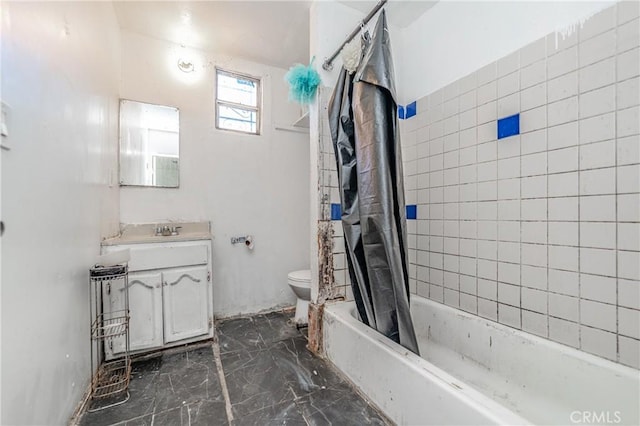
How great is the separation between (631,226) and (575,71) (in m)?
0.68

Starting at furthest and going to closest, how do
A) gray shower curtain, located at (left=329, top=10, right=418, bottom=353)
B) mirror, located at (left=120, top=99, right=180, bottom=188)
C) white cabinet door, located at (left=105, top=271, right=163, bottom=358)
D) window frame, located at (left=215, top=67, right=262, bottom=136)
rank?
window frame, located at (left=215, top=67, right=262, bottom=136), mirror, located at (left=120, top=99, right=180, bottom=188), white cabinet door, located at (left=105, top=271, right=163, bottom=358), gray shower curtain, located at (left=329, top=10, right=418, bottom=353)

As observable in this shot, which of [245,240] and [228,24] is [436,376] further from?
[228,24]

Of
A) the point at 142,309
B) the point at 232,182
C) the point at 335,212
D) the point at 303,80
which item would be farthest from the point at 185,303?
the point at 303,80

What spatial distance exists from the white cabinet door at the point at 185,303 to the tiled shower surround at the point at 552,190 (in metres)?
1.69

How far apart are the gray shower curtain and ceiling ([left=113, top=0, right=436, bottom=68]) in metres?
0.87

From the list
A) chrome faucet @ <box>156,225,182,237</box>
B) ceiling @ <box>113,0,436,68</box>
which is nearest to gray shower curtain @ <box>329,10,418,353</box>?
ceiling @ <box>113,0,436,68</box>

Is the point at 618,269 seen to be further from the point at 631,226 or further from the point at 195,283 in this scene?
the point at 195,283

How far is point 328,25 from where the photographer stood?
1.85 metres

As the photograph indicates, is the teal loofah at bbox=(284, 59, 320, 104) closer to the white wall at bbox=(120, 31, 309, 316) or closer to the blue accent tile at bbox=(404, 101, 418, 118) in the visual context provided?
the blue accent tile at bbox=(404, 101, 418, 118)

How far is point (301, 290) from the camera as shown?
2.15 metres

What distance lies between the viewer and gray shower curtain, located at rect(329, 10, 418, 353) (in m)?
1.22

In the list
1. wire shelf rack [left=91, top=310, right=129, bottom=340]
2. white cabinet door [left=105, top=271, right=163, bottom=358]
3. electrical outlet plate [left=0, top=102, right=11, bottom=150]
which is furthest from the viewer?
white cabinet door [left=105, top=271, right=163, bottom=358]

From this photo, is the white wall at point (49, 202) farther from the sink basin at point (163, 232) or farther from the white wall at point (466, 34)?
the white wall at point (466, 34)

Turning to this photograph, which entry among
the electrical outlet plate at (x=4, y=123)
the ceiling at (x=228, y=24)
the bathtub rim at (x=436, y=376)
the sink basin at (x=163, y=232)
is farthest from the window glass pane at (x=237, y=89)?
the bathtub rim at (x=436, y=376)
